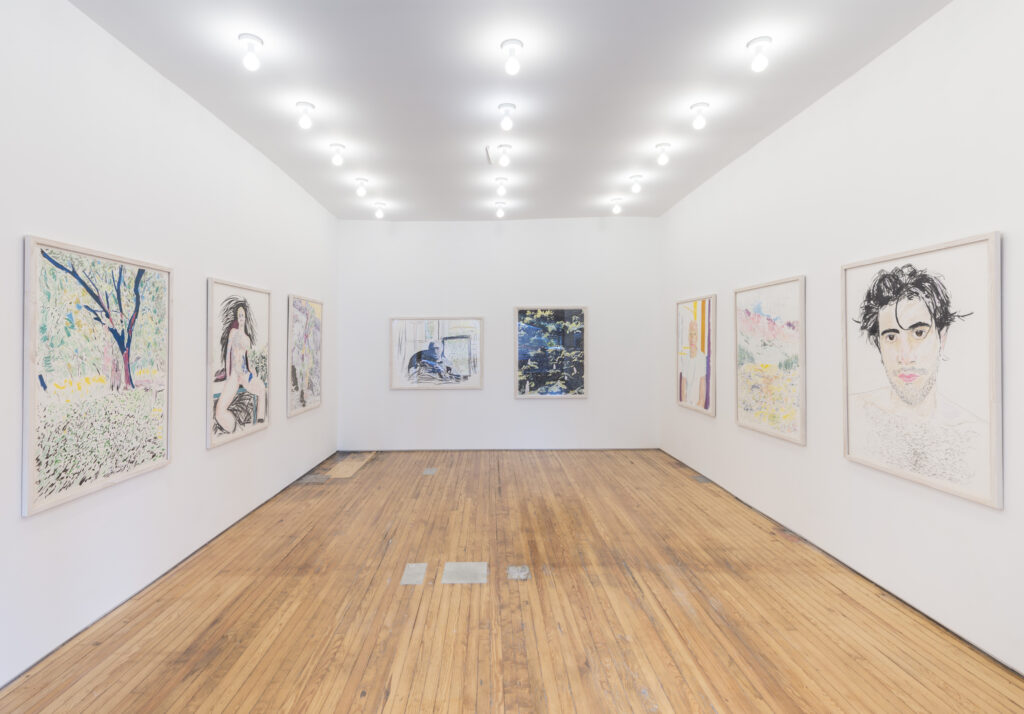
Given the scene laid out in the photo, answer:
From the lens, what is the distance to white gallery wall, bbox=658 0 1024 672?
2098 millimetres

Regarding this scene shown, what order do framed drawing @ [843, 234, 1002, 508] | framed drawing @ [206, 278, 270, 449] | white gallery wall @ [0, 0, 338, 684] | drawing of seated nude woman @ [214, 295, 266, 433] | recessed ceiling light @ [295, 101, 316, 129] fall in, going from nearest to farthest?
1. white gallery wall @ [0, 0, 338, 684]
2. framed drawing @ [843, 234, 1002, 508]
3. recessed ceiling light @ [295, 101, 316, 129]
4. framed drawing @ [206, 278, 270, 449]
5. drawing of seated nude woman @ [214, 295, 266, 433]

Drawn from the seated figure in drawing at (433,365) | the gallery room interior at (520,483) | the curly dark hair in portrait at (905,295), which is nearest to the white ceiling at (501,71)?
the gallery room interior at (520,483)

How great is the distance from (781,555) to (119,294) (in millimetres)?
4488

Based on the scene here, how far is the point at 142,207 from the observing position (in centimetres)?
279

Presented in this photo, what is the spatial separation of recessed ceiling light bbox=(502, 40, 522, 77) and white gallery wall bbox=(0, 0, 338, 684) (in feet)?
7.28

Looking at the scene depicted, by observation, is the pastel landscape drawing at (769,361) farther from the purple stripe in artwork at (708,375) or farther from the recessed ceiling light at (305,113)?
the recessed ceiling light at (305,113)

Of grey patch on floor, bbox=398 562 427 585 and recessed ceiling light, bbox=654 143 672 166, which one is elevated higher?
recessed ceiling light, bbox=654 143 672 166

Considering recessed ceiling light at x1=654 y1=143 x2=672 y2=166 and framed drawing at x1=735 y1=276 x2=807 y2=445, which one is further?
recessed ceiling light at x1=654 y1=143 x2=672 y2=166

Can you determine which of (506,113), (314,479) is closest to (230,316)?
(314,479)

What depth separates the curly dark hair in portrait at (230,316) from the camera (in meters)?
3.58

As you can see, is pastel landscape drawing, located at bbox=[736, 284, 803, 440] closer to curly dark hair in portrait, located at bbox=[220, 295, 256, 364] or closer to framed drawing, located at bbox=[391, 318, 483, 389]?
framed drawing, located at bbox=[391, 318, 483, 389]

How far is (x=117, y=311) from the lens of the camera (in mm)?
2566

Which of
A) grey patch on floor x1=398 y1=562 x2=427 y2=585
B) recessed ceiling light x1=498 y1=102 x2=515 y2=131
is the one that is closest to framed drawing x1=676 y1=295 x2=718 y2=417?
recessed ceiling light x1=498 y1=102 x2=515 y2=131

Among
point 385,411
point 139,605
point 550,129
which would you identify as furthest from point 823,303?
point 385,411
